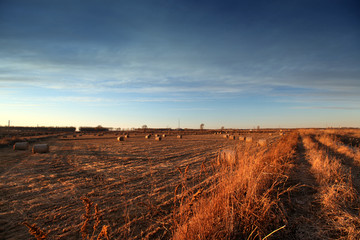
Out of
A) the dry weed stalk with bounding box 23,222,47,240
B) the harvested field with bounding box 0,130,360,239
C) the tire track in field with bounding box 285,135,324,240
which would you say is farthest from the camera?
the tire track in field with bounding box 285,135,324,240

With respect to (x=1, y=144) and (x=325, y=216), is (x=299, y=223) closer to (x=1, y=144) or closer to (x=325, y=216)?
(x=325, y=216)

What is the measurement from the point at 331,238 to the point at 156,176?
19.9 ft

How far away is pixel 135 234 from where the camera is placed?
3691 mm

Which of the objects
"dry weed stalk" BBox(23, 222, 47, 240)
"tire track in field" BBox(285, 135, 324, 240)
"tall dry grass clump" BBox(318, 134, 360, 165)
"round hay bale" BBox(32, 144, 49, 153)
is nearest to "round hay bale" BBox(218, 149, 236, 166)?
"tire track in field" BBox(285, 135, 324, 240)

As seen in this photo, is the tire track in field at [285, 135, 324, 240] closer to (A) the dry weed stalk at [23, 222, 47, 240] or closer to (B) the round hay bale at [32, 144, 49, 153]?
(A) the dry weed stalk at [23, 222, 47, 240]

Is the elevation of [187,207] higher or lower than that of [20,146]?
higher

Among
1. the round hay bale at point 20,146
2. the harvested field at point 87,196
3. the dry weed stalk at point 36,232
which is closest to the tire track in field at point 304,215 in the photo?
the harvested field at point 87,196

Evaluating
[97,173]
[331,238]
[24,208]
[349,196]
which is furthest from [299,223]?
[97,173]

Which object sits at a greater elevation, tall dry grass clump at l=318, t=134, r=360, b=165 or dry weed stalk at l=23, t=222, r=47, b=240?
dry weed stalk at l=23, t=222, r=47, b=240

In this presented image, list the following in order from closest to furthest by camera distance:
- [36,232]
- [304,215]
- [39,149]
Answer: [36,232] → [304,215] → [39,149]

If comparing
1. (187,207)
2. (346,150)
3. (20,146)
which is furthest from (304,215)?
(20,146)

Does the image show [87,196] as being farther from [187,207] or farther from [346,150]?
[346,150]

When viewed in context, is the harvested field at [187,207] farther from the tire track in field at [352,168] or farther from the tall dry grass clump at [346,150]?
the tall dry grass clump at [346,150]

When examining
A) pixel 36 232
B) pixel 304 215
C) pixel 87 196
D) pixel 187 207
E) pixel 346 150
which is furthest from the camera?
pixel 346 150
